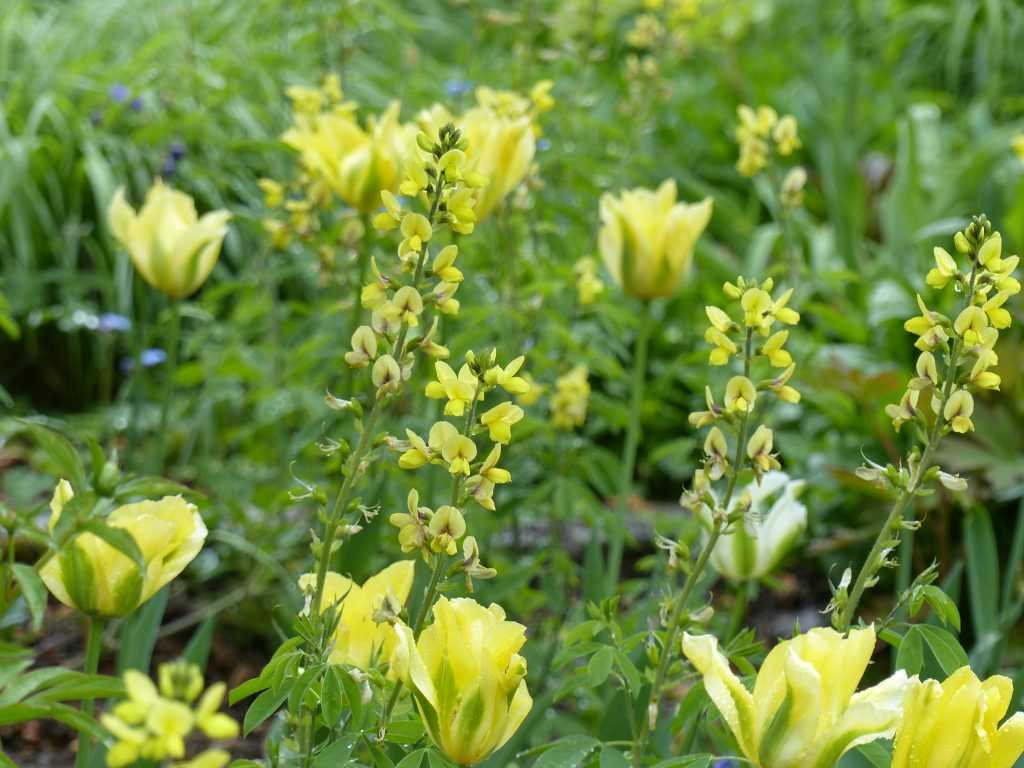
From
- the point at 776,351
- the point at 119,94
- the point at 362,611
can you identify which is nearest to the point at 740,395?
the point at 776,351

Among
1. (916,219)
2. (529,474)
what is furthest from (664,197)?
(916,219)

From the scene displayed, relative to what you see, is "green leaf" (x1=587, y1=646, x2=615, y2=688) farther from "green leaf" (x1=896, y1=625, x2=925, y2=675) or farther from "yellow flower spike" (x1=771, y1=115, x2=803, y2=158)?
"yellow flower spike" (x1=771, y1=115, x2=803, y2=158)

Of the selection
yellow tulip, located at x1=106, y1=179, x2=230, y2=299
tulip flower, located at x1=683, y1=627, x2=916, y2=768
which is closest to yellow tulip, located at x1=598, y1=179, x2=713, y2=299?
yellow tulip, located at x1=106, y1=179, x2=230, y2=299

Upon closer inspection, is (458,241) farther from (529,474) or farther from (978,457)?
(978,457)

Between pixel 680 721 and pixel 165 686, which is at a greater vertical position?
pixel 165 686

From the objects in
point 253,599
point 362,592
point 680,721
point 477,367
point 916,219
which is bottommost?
point 253,599

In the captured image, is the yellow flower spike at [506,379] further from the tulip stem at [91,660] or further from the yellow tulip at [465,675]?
the tulip stem at [91,660]
